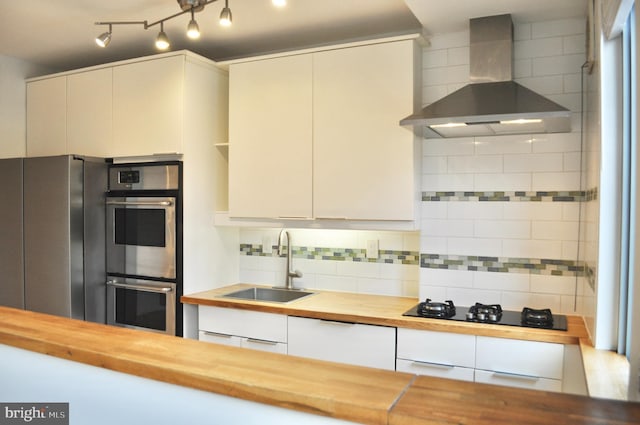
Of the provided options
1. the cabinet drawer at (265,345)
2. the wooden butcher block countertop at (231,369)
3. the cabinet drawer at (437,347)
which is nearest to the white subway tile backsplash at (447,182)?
the cabinet drawer at (437,347)

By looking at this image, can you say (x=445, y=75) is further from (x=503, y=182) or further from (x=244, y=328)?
(x=244, y=328)

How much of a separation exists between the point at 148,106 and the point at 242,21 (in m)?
0.87

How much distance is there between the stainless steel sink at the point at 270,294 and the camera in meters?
3.50

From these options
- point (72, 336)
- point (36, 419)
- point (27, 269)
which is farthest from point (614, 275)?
point (27, 269)

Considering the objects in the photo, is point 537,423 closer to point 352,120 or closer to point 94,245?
point 352,120

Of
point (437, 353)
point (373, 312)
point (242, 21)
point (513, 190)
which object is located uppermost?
point (242, 21)

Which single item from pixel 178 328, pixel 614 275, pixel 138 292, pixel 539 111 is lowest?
pixel 178 328

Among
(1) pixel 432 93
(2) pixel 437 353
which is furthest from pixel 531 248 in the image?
(1) pixel 432 93

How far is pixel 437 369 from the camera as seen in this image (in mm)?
2623

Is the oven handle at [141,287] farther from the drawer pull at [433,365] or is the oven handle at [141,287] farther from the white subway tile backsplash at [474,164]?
the white subway tile backsplash at [474,164]

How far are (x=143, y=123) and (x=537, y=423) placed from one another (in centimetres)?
314

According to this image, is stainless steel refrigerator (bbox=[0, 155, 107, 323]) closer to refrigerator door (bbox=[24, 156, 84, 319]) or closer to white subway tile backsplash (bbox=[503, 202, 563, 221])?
refrigerator door (bbox=[24, 156, 84, 319])

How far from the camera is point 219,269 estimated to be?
3691 mm

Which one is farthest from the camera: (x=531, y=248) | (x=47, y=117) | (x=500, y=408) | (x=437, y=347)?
(x=47, y=117)
